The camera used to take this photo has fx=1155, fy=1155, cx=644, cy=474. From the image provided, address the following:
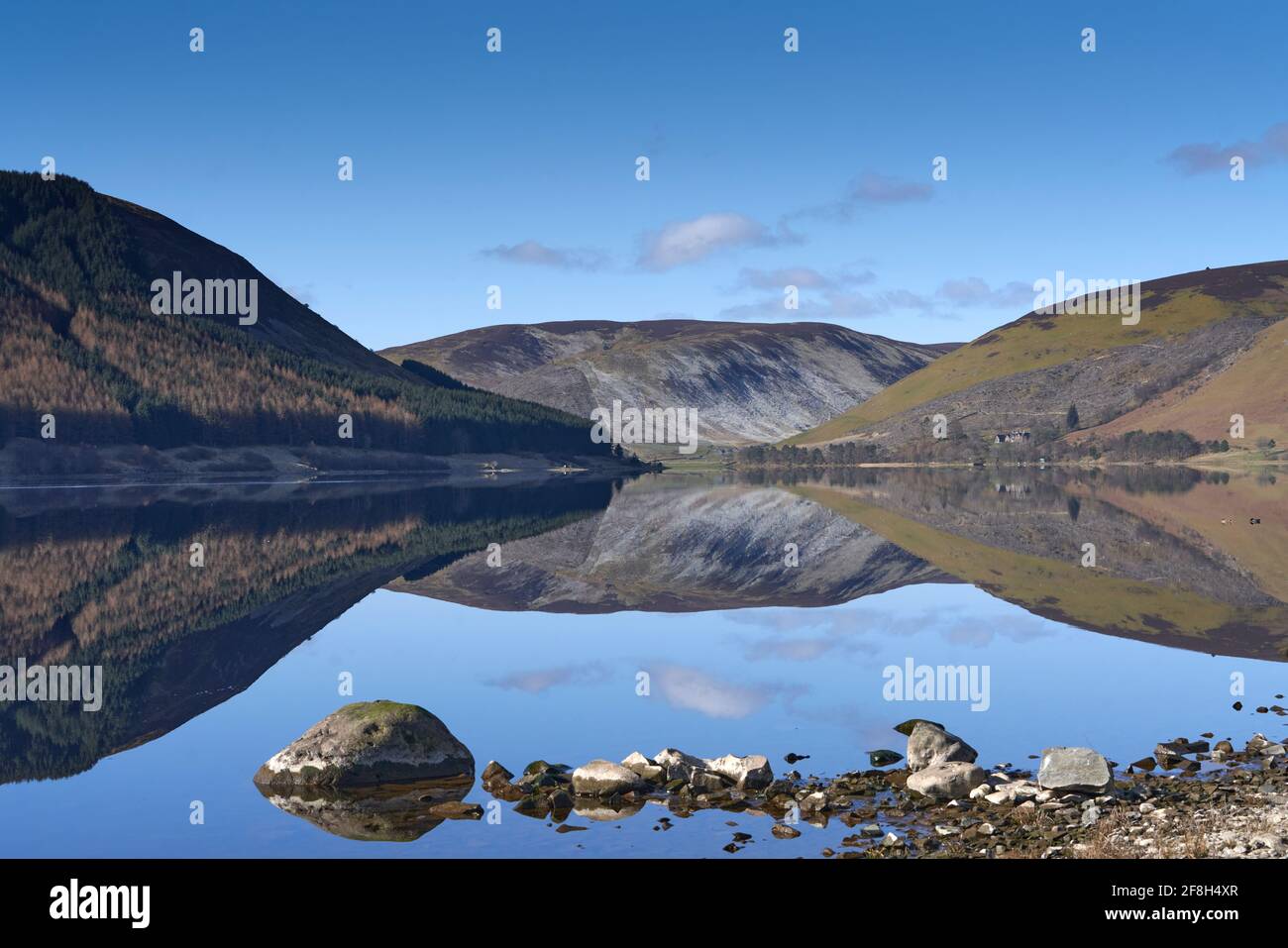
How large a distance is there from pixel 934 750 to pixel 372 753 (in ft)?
34.3

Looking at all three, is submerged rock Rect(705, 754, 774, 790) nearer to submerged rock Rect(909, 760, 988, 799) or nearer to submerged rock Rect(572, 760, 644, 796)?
submerged rock Rect(572, 760, 644, 796)

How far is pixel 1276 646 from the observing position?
34.0 meters

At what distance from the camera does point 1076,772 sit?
19.2m

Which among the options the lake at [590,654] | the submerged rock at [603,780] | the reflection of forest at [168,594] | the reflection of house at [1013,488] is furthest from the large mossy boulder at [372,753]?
the reflection of house at [1013,488]

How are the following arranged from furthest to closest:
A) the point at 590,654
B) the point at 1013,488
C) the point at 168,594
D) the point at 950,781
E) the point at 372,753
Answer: the point at 1013,488
the point at 168,594
the point at 590,654
the point at 372,753
the point at 950,781

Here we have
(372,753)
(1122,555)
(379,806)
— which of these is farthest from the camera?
(1122,555)

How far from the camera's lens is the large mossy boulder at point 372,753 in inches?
837

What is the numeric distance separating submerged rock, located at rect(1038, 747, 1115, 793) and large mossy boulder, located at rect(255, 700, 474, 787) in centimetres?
1044

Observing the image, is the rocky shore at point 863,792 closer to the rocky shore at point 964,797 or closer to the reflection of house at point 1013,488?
the rocky shore at point 964,797

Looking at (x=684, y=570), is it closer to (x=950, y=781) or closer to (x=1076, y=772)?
(x=950, y=781)

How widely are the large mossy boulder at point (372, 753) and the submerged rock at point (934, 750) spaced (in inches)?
327

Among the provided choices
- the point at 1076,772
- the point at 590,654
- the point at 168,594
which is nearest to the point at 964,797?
the point at 1076,772

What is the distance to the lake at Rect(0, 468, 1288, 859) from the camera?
19.5 meters
